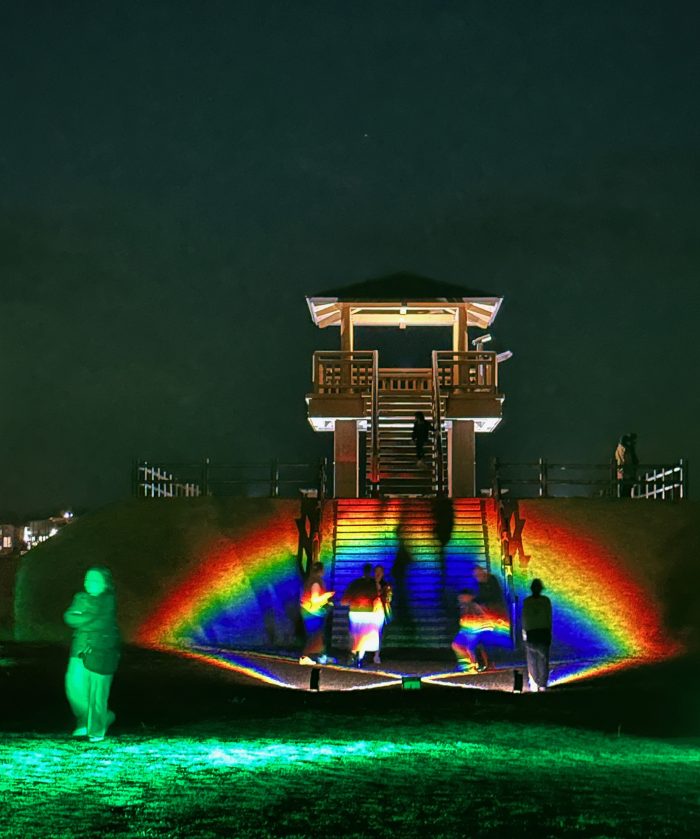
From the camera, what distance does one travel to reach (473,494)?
30969mm

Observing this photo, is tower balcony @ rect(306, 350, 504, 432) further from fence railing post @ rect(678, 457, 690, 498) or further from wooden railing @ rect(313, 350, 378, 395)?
fence railing post @ rect(678, 457, 690, 498)

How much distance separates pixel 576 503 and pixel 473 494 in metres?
6.97

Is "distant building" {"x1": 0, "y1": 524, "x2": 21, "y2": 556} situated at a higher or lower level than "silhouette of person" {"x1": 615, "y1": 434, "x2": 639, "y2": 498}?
lower

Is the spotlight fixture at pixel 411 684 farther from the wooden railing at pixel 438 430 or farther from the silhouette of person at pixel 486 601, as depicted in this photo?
the wooden railing at pixel 438 430

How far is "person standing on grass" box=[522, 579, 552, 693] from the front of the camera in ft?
48.2

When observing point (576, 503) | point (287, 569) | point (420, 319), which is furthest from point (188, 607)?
point (420, 319)

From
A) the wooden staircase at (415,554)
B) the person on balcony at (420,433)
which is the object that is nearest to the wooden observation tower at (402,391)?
the person on balcony at (420,433)

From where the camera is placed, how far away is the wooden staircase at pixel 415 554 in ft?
67.4

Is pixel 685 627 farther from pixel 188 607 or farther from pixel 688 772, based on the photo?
pixel 688 772

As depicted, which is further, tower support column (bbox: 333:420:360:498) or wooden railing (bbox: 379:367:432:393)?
wooden railing (bbox: 379:367:432:393)

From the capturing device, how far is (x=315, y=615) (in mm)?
17469

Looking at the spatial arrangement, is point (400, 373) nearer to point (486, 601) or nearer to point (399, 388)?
point (399, 388)

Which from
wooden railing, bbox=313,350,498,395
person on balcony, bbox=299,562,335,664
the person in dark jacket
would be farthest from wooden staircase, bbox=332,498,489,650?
the person in dark jacket

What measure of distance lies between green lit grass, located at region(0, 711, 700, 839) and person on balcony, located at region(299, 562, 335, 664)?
5.08 meters
